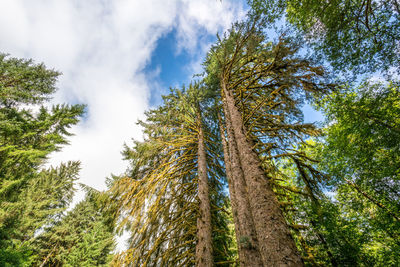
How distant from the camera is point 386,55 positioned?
4559mm

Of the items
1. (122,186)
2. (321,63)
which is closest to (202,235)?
(122,186)

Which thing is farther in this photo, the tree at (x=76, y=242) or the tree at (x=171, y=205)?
the tree at (x=76, y=242)

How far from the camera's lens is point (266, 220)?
6.70 ft

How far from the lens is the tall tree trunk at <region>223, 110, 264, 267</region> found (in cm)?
266

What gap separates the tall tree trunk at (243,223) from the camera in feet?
8.71

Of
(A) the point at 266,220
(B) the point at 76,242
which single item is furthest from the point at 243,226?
(B) the point at 76,242

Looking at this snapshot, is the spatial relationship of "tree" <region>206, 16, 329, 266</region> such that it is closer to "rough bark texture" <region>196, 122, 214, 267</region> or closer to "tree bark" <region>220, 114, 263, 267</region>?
"tree bark" <region>220, 114, 263, 267</region>

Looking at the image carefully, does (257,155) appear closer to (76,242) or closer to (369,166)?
(369,166)

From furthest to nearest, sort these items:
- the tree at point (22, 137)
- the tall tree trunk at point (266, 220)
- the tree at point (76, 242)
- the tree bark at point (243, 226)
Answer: the tree at point (76, 242) → the tree at point (22, 137) → the tree bark at point (243, 226) → the tall tree trunk at point (266, 220)

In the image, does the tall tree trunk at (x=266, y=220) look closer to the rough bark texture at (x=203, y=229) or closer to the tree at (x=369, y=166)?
the rough bark texture at (x=203, y=229)

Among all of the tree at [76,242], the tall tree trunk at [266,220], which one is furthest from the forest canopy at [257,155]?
the tree at [76,242]

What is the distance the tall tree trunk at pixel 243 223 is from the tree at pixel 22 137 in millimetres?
11937

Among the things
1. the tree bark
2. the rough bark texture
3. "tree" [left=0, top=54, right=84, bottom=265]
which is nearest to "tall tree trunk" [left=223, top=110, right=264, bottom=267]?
the tree bark

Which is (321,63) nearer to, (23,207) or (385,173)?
(385,173)
